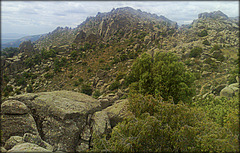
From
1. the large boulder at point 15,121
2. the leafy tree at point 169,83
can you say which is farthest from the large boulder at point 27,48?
the leafy tree at point 169,83

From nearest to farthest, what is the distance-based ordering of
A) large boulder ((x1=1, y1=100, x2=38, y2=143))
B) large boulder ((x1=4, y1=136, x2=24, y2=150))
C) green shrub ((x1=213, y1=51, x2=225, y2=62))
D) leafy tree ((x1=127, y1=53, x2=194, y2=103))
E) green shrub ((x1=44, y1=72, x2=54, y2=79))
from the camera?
large boulder ((x1=4, y1=136, x2=24, y2=150)) → large boulder ((x1=1, y1=100, x2=38, y2=143)) → leafy tree ((x1=127, y1=53, x2=194, y2=103)) → green shrub ((x1=213, y1=51, x2=225, y2=62)) → green shrub ((x1=44, y1=72, x2=54, y2=79))

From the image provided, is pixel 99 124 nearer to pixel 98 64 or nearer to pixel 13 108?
pixel 13 108

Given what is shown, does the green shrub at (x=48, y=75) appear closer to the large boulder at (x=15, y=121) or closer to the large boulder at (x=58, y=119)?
the large boulder at (x=58, y=119)

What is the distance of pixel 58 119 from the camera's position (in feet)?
20.9

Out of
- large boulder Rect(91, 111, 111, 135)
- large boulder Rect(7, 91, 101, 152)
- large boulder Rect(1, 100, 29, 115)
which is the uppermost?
large boulder Rect(1, 100, 29, 115)

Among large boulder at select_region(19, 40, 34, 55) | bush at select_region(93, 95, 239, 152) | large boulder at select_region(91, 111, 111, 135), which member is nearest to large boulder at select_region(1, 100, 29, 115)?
large boulder at select_region(91, 111, 111, 135)

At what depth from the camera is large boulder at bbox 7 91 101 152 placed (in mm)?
6146

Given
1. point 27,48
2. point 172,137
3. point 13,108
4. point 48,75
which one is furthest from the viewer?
point 27,48

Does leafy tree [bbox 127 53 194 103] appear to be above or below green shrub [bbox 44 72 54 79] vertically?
above

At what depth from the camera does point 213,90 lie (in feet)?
49.8

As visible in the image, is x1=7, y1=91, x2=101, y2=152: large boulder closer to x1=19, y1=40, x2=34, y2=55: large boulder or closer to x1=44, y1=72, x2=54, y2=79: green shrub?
x1=44, y1=72, x2=54, y2=79: green shrub

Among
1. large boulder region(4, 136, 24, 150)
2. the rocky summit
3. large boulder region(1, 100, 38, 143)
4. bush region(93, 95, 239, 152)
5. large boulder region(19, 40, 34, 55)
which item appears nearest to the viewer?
bush region(93, 95, 239, 152)

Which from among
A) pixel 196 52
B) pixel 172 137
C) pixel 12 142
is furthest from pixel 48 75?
pixel 196 52

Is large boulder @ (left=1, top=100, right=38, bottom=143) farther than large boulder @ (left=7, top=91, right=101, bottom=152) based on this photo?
No
